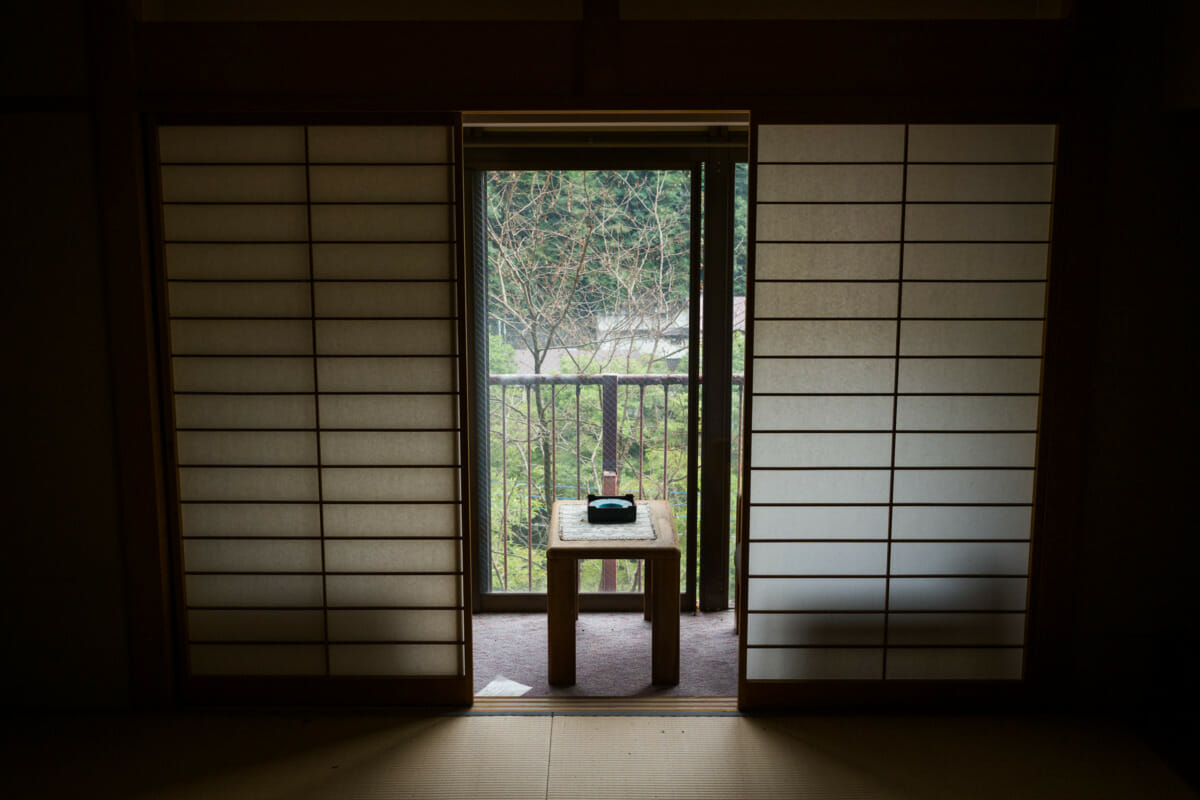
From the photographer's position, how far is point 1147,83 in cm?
314

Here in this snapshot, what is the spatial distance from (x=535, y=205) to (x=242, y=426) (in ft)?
6.14

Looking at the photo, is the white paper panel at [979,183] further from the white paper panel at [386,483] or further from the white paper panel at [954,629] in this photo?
the white paper panel at [386,483]

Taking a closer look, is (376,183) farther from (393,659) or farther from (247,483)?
(393,659)

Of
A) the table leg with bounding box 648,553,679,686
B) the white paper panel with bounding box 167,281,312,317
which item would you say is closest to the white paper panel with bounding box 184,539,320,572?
the white paper panel with bounding box 167,281,312,317

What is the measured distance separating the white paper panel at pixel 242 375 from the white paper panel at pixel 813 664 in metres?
2.14

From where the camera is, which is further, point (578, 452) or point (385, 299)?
point (578, 452)

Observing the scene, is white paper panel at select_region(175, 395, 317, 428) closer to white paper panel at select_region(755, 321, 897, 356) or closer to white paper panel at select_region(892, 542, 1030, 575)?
white paper panel at select_region(755, 321, 897, 356)

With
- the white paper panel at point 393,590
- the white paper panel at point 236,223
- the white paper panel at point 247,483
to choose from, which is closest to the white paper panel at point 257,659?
the white paper panel at point 393,590

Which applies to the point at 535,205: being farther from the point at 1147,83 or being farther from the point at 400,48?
the point at 1147,83

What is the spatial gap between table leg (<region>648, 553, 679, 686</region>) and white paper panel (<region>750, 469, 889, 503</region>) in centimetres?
56

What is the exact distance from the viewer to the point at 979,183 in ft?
10.7

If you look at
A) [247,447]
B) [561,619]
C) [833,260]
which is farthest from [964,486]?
[247,447]

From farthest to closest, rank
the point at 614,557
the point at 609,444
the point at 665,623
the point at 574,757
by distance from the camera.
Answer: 1. the point at 609,444
2. the point at 665,623
3. the point at 614,557
4. the point at 574,757

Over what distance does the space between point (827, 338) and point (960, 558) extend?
1.06 metres
